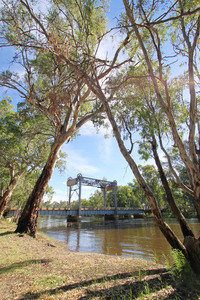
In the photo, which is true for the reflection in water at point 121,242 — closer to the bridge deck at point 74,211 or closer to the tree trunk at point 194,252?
the tree trunk at point 194,252

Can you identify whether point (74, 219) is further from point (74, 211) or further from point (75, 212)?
point (74, 211)

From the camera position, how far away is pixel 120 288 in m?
3.18

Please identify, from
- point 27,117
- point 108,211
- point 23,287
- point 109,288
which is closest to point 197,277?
point 109,288

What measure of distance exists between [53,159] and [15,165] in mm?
7243

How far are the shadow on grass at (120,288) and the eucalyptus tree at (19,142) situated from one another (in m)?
11.1

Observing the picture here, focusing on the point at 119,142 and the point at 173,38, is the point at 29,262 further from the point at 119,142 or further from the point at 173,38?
the point at 173,38

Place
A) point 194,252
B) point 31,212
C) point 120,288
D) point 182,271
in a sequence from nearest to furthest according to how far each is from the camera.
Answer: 1. point 120,288
2. point 182,271
3. point 194,252
4. point 31,212

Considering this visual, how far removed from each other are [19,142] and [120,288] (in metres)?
12.1

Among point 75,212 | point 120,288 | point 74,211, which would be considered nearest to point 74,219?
point 75,212

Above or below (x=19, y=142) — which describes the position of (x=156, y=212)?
below

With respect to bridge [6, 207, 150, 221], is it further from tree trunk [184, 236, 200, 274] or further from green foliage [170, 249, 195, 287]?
tree trunk [184, 236, 200, 274]

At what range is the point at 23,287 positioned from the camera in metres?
3.15

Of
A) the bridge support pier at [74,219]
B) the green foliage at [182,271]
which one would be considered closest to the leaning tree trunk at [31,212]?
the green foliage at [182,271]

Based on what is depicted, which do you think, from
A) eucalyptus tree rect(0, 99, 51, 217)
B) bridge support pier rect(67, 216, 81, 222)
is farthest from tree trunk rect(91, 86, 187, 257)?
bridge support pier rect(67, 216, 81, 222)
